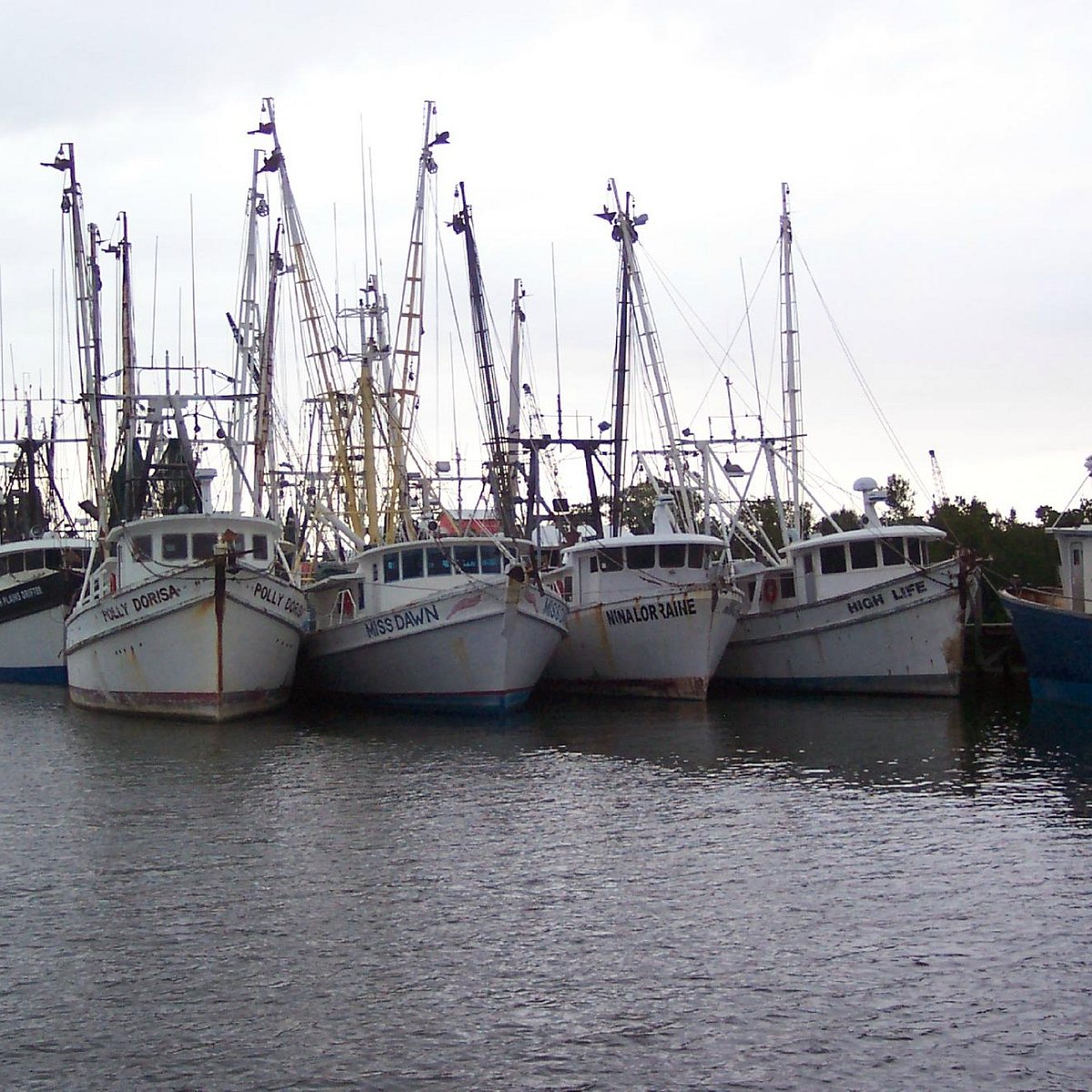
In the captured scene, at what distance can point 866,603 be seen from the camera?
37.4m

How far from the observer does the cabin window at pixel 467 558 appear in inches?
1412

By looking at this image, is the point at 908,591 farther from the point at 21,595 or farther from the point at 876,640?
the point at 21,595

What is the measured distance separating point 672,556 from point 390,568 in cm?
818

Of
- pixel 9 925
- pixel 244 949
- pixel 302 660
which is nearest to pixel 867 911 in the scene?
pixel 244 949

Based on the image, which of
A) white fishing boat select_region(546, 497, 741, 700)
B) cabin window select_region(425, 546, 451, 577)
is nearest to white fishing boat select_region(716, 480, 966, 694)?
white fishing boat select_region(546, 497, 741, 700)

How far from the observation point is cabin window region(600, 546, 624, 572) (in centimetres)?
3950

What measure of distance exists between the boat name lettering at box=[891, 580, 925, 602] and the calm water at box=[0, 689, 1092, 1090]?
30.4 ft

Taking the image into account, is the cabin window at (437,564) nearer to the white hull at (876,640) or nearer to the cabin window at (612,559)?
the cabin window at (612,559)

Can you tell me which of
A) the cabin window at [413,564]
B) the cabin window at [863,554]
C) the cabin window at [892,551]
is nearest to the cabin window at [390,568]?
the cabin window at [413,564]

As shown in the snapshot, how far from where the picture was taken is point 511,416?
50.6 meters

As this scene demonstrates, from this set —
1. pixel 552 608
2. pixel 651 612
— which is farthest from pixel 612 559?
pixel 552 608

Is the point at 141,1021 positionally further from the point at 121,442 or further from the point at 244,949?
the point at 121,442

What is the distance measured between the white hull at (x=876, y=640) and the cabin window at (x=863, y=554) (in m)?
1.29

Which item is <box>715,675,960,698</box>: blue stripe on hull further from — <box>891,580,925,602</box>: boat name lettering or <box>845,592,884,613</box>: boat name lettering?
<box>891,580,925,602</box>: boat name lettering
